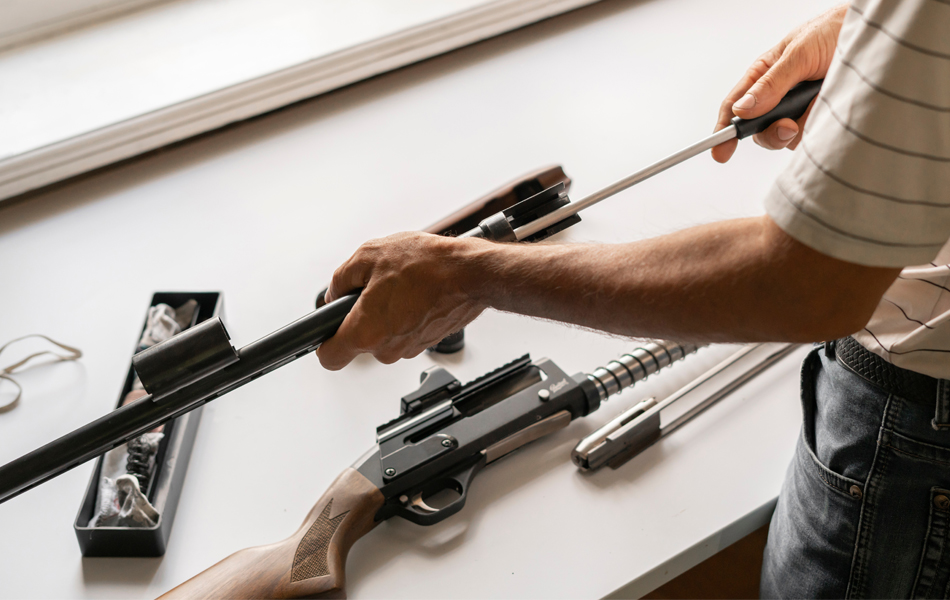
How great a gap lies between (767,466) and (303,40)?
1.36 metres

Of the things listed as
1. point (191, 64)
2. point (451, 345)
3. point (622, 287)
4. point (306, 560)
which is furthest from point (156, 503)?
point (191, 64)

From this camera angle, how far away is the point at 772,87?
0.89 m

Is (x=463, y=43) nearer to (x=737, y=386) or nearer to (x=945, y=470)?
(x=737, y=386)

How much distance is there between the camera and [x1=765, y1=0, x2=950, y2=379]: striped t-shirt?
0.45 m

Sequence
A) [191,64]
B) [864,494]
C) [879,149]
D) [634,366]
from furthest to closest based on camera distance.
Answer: [191,64] → [634,366] → [864,494] → [879,149]

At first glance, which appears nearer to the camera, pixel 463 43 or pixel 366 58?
pixel 366 58

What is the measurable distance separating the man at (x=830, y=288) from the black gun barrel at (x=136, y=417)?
0.07m

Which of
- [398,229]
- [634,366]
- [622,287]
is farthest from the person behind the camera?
[398,229]

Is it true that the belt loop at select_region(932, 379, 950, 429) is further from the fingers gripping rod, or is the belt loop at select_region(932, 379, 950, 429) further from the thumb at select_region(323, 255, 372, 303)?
the thumb at select_region(323, 255, 372, 303)

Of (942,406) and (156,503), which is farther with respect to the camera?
(156,503)

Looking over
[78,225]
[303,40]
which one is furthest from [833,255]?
[303,40]

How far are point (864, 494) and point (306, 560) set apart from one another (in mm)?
567

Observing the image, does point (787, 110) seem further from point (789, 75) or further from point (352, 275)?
point (352, 275)

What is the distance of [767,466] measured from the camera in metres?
0.90
